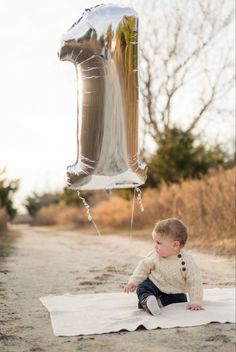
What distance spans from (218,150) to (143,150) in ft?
6.61

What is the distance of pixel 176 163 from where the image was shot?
45.0 feet

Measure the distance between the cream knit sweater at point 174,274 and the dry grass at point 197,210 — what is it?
13.2 ft

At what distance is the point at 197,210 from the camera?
10.2m

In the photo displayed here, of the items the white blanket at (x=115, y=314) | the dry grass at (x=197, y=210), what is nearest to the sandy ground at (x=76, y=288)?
the white blanket at (x=115, y=314)

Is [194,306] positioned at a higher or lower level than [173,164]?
lower

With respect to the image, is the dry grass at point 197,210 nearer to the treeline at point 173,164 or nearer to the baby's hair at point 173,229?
the treeline at point 173,164

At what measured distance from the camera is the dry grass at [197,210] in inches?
358

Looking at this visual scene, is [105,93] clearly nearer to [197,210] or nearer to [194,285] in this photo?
[194,285]

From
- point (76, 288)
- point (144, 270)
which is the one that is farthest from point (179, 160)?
point (144, 270)

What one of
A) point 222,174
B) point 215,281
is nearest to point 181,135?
point 222,174

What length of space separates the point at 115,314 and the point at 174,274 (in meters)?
0.46

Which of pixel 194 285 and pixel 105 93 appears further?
pixel 194 285

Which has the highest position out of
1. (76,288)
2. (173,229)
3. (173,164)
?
(173,164)

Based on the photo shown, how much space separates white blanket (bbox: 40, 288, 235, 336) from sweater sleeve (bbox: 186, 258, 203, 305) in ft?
0.30
